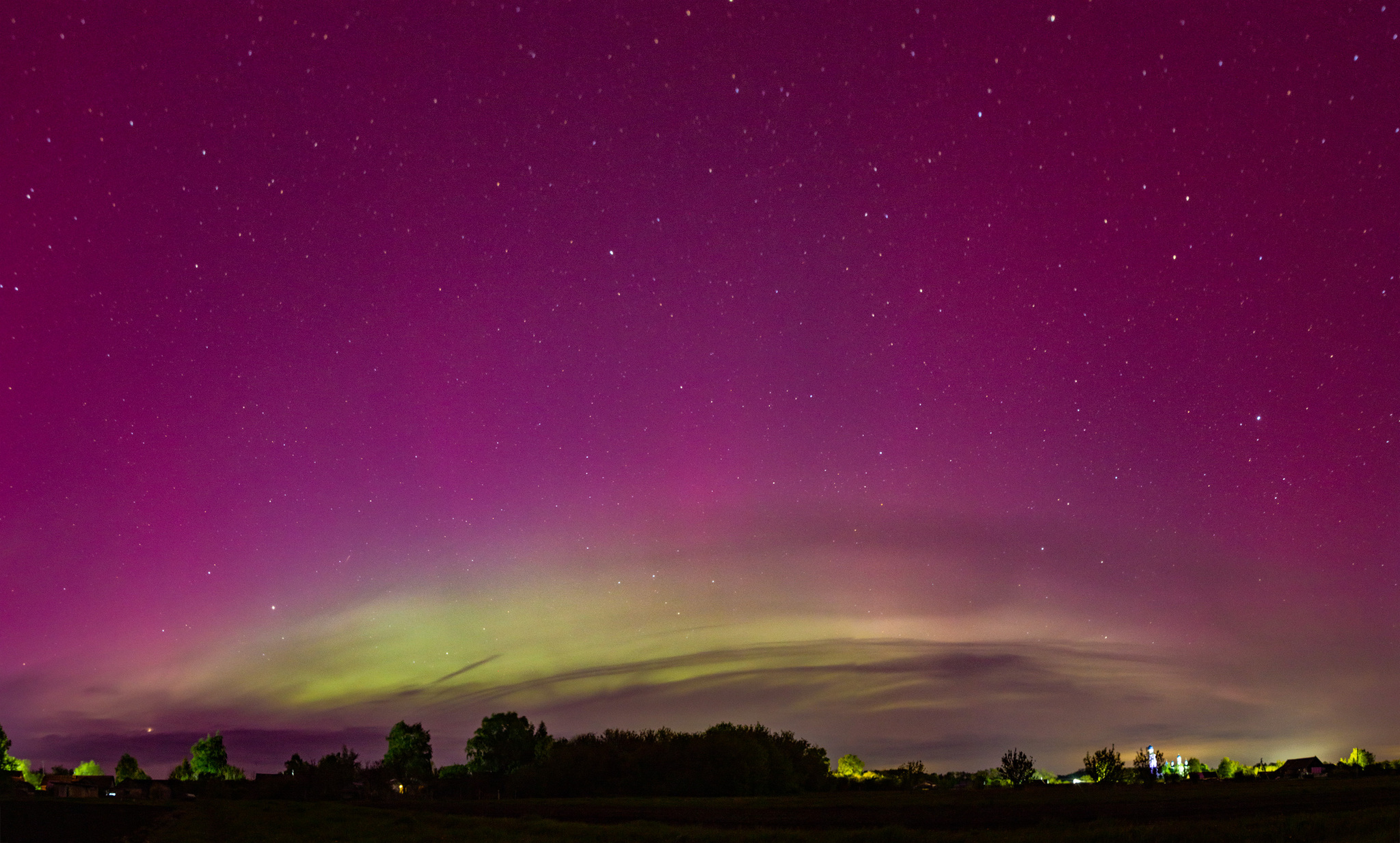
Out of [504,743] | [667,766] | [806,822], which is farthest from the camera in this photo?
[504,743]

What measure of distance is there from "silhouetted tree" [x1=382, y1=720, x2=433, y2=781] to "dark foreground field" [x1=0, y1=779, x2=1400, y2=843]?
92128 mm

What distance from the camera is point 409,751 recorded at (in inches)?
6073

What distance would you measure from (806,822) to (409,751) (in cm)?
13090

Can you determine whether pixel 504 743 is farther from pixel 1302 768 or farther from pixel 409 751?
pixel 1302 768

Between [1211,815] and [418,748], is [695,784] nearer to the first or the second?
[1211,815]

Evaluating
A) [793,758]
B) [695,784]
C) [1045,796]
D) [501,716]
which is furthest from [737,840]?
[501,716]

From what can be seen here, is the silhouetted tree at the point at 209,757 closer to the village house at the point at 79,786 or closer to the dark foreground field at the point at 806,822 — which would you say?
the village house at the point at 79,786

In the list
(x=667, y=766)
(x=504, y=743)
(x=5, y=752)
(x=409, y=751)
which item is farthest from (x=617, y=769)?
(x=5, y=752)

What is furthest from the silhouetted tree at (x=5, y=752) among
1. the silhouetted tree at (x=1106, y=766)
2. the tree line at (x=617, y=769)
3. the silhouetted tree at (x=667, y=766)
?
the silhouetted tree at (x=1106, y=766)

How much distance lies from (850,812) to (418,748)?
411 ft

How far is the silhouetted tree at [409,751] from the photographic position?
15055 centimetres

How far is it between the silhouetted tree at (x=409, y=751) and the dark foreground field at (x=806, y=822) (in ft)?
302

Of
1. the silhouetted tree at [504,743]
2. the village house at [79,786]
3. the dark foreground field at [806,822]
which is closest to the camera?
the dark foreground field at [806,822]

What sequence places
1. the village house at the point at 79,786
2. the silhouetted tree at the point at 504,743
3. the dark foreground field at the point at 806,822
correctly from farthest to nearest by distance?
the village house at the point at 79,786, the silhouetted tree at the point at 504,743, the dark foreground field at the point at 806,822
